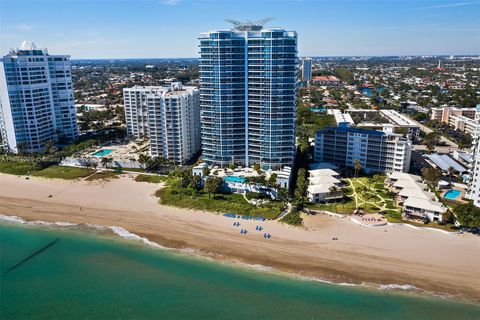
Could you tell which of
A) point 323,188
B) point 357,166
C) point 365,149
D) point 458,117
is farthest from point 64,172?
point 458,117

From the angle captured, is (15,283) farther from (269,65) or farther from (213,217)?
(269,65)

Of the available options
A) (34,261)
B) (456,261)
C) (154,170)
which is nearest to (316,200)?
(456,261)

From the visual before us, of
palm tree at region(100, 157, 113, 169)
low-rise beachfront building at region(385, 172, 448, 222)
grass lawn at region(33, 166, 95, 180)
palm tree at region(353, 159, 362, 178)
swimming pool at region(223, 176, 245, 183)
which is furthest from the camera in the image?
palm tree at region(100, 157, 113, 169)

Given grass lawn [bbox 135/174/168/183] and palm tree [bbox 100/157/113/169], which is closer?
grass lawn [bbox 135/174/168/183]

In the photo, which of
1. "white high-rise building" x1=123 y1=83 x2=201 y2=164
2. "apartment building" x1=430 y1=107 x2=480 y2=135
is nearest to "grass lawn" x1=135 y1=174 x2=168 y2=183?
"white high-rise building" x1=123 y1=83 x2=201 y2=164

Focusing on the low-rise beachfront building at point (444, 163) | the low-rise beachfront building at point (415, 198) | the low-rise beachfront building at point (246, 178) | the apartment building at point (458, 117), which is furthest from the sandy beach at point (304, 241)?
the apartment building at point (458, 117)

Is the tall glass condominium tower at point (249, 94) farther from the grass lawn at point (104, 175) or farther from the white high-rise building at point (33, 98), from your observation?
the white high-rise building at point (33, 98)

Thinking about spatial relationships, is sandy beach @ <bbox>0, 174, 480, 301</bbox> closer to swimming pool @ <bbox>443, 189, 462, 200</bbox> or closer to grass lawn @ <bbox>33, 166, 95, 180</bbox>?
grass lawn @ <bbox>33, 166, 95, 180</bbox>
